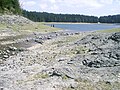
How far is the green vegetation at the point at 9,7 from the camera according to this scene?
319 ft

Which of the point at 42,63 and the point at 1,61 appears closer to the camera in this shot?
the point at 42,63

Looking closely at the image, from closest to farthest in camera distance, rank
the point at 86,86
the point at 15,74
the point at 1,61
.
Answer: the point at 86,86, the point at 15,74, the point at 1,61

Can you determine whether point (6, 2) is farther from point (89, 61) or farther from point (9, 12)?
point (89, 61)

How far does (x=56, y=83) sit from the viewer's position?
70.0ft

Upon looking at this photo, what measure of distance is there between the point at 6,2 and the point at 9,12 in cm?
430

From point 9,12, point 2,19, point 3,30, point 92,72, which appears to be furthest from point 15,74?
point 9,12

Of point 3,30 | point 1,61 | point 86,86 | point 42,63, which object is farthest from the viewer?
point 3,30

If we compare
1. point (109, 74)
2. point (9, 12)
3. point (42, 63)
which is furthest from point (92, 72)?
point (9, 12)

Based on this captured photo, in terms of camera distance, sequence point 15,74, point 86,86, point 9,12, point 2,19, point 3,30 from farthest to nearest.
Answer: point 9,12, point 2,19, point 3,30, point 15,74, point 86,86

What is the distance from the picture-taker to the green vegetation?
97.3 meters

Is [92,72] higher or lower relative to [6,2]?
lower

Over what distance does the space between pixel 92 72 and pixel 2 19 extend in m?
62.9

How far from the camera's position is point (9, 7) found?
102938mm

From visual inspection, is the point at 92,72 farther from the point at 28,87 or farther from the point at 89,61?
the point at 28,87
